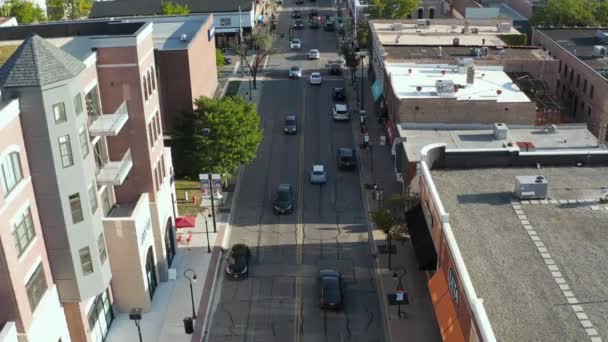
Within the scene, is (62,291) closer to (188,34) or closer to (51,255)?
(51,255)

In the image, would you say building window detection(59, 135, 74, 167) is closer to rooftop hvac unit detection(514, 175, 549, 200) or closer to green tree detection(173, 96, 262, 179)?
green tree detection(173, 96, 262, 179)

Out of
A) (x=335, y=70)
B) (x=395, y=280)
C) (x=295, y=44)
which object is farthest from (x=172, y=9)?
(x=395, y=280)

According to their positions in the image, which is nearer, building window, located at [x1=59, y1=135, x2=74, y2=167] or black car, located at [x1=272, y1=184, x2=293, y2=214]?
building window, located at [x1=59, y1=135, x2=74, y2=167]

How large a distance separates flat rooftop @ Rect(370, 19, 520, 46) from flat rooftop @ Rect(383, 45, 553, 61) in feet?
17.9

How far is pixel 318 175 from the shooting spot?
2233 inches

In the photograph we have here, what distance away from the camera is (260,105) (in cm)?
8081

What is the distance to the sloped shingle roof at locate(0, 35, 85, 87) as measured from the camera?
27.5 meters

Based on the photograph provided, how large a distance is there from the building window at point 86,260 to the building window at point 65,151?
15.3ft

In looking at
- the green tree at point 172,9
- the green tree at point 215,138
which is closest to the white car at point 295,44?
the green tree at point 172,9

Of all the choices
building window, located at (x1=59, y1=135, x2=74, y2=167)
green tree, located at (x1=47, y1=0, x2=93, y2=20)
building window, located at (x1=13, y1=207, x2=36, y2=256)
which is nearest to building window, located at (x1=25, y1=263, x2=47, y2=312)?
building window, located at (x1=13, y1=207, x2=36, y2=256)

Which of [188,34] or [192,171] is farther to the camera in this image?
[188,34]

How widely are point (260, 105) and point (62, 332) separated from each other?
51503 mm

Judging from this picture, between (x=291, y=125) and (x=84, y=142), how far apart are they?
131 ft

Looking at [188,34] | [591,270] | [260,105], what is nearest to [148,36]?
[591,270]
